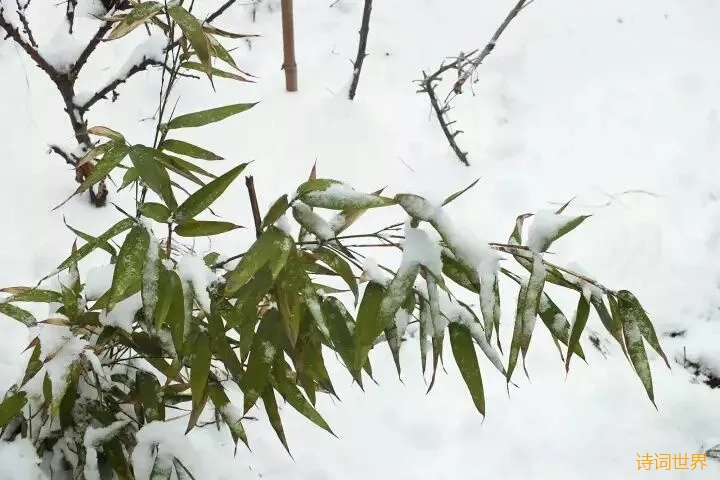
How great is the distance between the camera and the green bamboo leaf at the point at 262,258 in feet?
1.92

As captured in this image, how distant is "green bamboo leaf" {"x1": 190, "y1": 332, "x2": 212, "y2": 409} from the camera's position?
0.68m

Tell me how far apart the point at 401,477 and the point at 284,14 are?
1.05 metres

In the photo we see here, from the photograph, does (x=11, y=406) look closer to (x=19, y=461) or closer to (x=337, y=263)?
(x=19, y=461)

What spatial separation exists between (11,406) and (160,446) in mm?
192

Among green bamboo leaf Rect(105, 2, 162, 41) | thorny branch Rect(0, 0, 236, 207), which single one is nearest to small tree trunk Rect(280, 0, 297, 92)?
thorny branch Rect(0, 0, 236, 207)

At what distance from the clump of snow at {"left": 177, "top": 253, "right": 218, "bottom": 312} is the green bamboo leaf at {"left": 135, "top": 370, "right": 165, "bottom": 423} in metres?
0.27

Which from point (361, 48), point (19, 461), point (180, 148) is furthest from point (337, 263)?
point (361, 48)

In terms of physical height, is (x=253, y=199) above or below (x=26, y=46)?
below

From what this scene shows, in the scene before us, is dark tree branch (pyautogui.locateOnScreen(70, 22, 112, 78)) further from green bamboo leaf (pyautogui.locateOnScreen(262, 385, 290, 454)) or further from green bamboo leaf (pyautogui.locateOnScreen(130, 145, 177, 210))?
green bamboo leaf (pyautogui.locateOnScreen(262, 385, 290, 454))

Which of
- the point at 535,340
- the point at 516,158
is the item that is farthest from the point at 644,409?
the point at 516,158

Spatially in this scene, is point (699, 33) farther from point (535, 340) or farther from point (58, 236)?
point (58, 236)

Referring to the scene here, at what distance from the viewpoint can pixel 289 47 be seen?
1502mm

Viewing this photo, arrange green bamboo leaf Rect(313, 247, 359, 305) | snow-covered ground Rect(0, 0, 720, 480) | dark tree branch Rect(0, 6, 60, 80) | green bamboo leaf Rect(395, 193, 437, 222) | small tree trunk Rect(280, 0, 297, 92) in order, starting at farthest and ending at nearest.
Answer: small tree trunk Rect(280, 0, 297, 92) < snow-covered ground Rect(0, 0, 720, 480) < dark tree branch Rect(0, 6, 60, 80) < green bamboo leaf Rect(313, 247, 359, 305) < green bamboo leaf Rect(395, 193, 437, 222)

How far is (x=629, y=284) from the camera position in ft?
4.69
